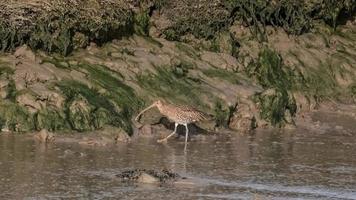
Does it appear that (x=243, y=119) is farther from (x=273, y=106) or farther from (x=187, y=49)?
(x=187, y=49)

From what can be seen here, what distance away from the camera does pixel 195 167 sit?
12750 millimetres

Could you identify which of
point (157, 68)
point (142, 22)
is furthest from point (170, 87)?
point (142, 22)

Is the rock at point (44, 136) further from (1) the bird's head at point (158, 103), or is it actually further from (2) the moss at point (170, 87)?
(2) the moss at point (170, 87)

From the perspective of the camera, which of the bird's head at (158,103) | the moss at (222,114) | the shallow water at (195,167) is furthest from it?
the moss at (222,114)

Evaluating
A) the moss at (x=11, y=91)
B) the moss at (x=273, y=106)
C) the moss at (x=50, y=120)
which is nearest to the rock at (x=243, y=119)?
the moss at (x=273, y=106)

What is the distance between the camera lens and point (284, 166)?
13.2 meters

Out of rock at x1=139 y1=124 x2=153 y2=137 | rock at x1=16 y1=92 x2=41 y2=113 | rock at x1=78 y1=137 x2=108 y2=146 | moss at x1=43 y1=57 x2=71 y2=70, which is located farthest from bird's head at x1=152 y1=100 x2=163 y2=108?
rock at x1=16 y1=92 x2=41 y2=113

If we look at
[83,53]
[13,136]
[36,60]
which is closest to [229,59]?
[83,53]

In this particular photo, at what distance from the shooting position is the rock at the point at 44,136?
44.2ft

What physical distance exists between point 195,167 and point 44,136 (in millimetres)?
2194

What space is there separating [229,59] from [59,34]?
3595 mm

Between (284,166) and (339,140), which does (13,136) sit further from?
(339,140)

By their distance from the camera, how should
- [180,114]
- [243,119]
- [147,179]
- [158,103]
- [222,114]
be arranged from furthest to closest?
Result: [243,119]
[222,114]
[158,103]
[180,114]
[147,179]

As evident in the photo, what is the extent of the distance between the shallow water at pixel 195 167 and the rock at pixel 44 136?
15cm
